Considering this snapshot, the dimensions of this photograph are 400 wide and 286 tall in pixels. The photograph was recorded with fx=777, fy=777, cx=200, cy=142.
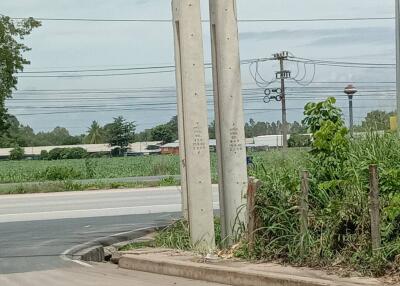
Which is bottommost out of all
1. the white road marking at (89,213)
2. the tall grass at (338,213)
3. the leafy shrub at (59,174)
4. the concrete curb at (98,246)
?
the concrete curb at (98,246)

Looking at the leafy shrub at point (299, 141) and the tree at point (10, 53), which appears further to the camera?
the tree at point (10, 53)

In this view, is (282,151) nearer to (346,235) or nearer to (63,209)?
(346,235)

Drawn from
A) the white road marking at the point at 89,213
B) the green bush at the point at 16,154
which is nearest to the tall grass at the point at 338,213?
the white road marking at the point at 89,213

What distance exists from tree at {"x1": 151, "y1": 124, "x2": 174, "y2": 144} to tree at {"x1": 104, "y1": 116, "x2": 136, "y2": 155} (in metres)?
8.40

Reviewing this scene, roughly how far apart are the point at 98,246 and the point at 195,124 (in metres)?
3.87

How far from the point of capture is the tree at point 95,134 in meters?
142

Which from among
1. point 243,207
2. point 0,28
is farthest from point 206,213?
point 0,28

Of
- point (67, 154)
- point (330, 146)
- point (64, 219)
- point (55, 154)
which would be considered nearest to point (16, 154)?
point (55, 154)

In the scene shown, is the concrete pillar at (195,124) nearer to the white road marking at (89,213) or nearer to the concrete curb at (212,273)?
the concrete curb at (212,273)

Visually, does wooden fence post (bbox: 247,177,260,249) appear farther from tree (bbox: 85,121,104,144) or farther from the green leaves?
tree (bbox: 85,121,104,144)

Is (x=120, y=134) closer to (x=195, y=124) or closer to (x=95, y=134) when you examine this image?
(x=95, y=134)

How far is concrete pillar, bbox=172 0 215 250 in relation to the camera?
11742mm

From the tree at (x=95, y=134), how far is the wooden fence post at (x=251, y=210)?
132 meters

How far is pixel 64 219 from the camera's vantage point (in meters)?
20.9
